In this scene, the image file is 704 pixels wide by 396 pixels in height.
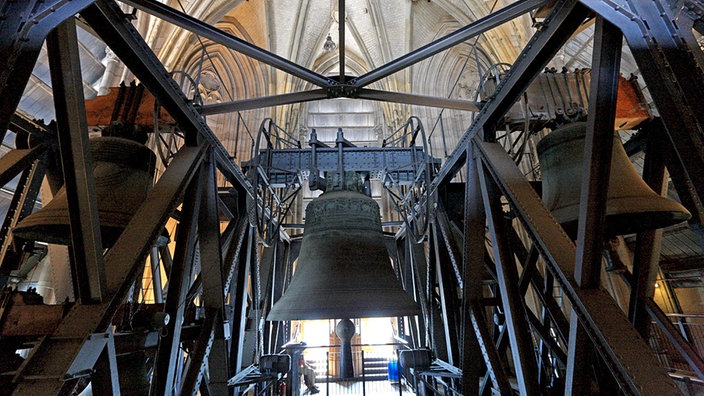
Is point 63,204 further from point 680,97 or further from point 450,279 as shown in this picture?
point 450,279

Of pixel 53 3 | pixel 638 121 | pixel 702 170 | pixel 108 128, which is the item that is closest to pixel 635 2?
pixel 702 170

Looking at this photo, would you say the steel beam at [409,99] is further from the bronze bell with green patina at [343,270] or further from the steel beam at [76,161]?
the steel beam at [76,161]

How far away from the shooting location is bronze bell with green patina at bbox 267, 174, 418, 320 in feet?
8.64

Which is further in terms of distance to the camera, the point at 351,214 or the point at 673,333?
the point at 351,214

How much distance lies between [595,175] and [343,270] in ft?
6.65

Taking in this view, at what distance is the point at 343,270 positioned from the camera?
3.01 metres

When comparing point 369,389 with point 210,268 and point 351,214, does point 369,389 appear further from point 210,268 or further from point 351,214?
point 210,268

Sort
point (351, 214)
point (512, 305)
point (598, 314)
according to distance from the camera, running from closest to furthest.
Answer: point (598, 314), point (512, 305), point (351, 214)

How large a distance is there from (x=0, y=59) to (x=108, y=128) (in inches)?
85.7

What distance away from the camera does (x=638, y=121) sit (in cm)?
304

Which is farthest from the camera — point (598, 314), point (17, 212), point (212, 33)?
Result: point (17, 212)

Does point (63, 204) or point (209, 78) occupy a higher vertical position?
point (209, 78)

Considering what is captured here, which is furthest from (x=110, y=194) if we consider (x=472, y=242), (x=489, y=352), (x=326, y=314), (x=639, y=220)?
(x=639, y=220)

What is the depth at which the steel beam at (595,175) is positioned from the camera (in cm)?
139
